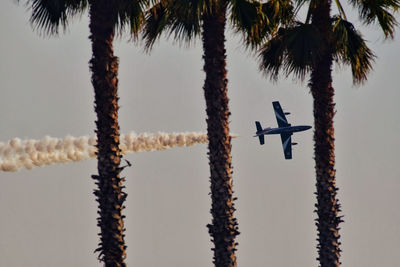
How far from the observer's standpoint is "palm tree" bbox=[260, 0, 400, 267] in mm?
29062

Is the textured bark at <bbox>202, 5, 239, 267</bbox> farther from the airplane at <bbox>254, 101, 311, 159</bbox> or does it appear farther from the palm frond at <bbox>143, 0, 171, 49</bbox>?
the airplane at <bbox>254, 101, 311, 159</bbox>

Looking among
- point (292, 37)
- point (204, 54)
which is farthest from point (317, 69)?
point (204, 54)

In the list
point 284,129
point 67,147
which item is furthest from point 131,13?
point 284,129

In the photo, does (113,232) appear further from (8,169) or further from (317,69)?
(8,169)

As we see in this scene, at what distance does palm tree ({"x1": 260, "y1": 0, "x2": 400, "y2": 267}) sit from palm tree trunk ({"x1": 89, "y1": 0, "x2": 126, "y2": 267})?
24.9 ft

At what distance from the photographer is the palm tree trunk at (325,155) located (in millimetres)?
29000

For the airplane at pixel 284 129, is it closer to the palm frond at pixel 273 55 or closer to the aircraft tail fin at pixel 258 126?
the aircraft tail fin at pixel 258 126

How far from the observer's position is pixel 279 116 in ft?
210

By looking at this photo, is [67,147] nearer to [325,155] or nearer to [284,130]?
[284,130]

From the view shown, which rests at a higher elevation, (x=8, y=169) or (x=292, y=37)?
(x=292, y=37)

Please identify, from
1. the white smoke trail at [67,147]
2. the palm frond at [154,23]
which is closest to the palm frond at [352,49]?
the palm frond at [154,23]

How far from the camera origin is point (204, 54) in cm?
2750

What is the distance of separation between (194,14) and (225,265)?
27.4 ft

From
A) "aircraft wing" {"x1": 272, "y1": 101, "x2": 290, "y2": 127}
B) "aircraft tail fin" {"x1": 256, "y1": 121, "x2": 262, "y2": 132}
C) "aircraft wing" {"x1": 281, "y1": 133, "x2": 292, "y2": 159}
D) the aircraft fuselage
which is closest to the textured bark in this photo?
"aircraft wing" {"x1": 272, "y1": 101, "x2": 290, "y2": 127}
